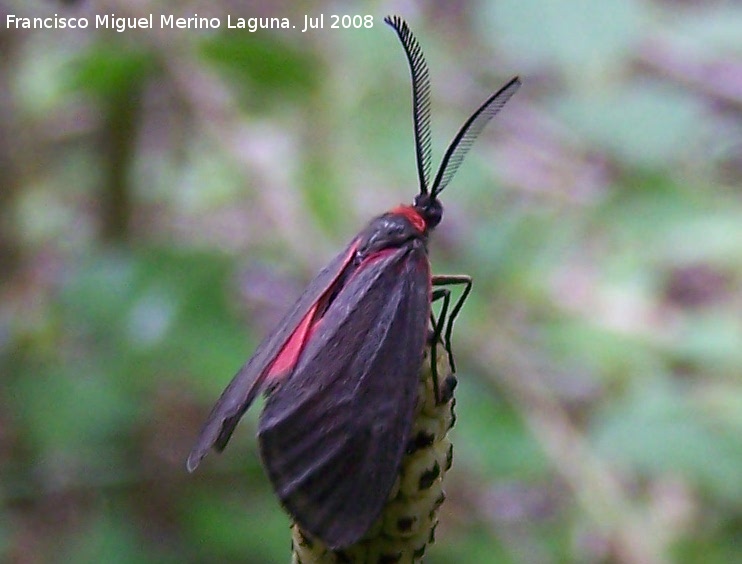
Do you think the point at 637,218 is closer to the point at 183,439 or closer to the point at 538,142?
the point at 538,142

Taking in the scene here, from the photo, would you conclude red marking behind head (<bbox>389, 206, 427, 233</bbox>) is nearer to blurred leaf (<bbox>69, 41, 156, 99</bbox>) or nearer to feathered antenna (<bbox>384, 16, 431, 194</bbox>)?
feathered antenna (<bbox>384, 16, 431, 194</bbox>)

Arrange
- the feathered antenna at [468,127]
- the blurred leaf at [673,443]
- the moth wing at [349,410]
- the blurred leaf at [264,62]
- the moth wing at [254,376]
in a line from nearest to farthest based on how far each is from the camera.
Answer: the moth wing at [349,410] → the moth wing at [254,376] → the feathered antenna at [468,127] → the blurred leaf at [673,443] → the blurred leaf at [264,62]

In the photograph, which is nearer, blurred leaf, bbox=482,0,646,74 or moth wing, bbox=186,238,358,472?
moth wing, bbox=186,238,358,472

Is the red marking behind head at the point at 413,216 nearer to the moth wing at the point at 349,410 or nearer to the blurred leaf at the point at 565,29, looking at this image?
the moth wing at the point at 349,410

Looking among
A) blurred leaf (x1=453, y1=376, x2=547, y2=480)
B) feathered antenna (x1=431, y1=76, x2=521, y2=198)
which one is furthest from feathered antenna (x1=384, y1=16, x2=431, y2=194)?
blurred leaf (x1=453, y1=376, x2=547, y2=480)

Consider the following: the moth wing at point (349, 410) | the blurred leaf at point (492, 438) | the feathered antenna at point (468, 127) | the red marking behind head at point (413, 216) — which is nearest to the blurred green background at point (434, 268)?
the blurred leaf at point (492, 438)

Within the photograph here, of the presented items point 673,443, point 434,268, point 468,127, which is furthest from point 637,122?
point 468,127

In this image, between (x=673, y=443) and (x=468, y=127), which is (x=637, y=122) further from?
(x=468, y=127)
